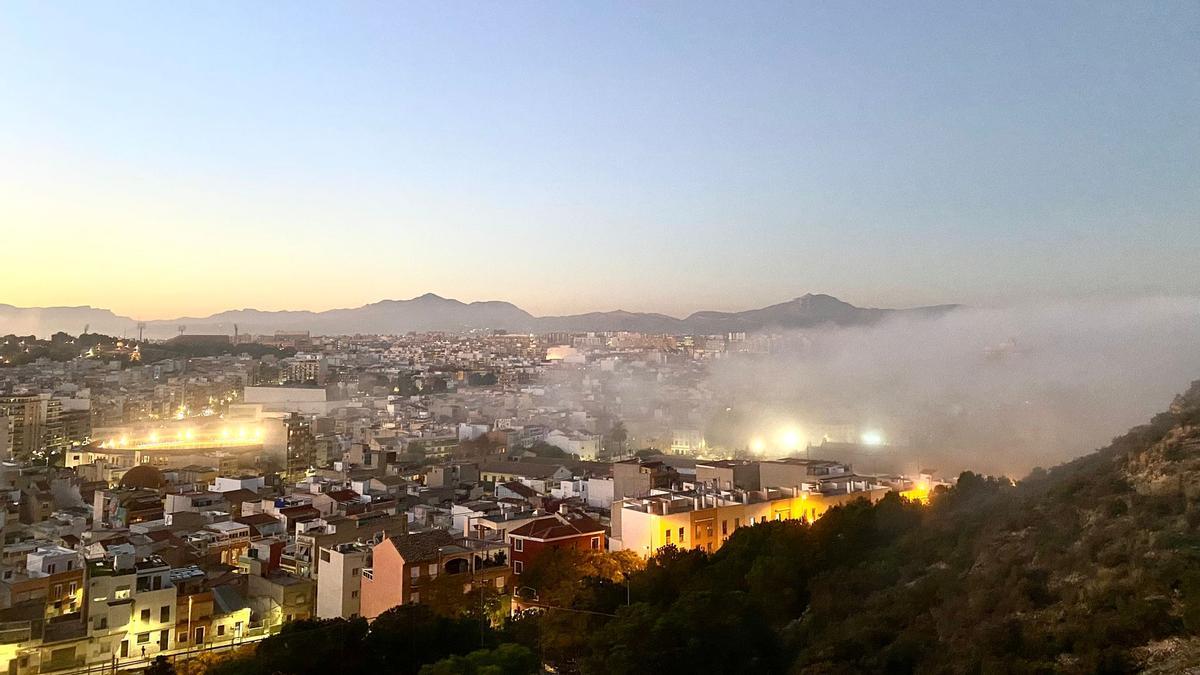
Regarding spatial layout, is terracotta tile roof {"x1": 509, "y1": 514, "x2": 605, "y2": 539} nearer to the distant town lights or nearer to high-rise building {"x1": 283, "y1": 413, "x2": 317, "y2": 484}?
high-rise building {"x1": 283, "y1": 413, "x2": 317, "y2": 484}

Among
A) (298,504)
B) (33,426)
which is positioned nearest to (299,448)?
(33,426)

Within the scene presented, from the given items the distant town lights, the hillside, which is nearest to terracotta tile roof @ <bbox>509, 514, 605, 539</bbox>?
the hillside

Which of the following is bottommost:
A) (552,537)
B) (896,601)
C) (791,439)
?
(791,439)

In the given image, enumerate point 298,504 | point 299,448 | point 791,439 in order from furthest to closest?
point 791,439 → point 299,448 → point 298,504

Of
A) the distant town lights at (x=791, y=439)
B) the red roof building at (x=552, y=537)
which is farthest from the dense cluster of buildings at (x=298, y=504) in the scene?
the distant town lights at (x=791, y=439)

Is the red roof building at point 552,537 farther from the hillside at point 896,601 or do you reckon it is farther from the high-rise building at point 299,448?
the high-rise building at point 299,448

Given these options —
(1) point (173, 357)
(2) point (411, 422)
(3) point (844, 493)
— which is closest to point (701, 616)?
(3) point (844, 493)

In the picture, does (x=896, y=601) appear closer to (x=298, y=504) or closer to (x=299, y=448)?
(x=298, y=504)
